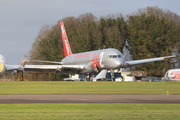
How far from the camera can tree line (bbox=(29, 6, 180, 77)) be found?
67.9m

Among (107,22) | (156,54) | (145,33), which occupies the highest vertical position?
(107,22)

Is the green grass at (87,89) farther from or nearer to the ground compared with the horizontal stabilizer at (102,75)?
nearer to the ground

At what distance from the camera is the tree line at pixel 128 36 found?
67875 mm

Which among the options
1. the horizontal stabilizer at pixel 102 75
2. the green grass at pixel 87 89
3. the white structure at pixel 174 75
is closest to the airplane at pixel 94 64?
the horizontal stabilizer at pixel 102 75

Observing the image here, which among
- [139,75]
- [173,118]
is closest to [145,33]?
[139,75]

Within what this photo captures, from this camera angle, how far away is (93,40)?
3120 inches

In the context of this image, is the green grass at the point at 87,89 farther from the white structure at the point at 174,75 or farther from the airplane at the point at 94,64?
the white structure at the point at 174,75

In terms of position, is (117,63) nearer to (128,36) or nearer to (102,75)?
(102,75)

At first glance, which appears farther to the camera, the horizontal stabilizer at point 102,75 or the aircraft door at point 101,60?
the aircraft door at point 101,60

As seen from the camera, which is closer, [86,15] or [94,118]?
[94,118]

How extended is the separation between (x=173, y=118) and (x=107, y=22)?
74730 mm

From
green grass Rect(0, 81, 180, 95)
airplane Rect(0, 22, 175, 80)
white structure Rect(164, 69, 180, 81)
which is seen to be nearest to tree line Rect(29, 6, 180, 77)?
white structure Rect(164, 69, 180, 81)

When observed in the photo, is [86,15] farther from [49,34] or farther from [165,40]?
[165,40]

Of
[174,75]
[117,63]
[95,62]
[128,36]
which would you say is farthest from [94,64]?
[128,36]
